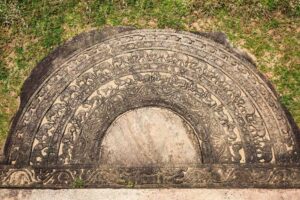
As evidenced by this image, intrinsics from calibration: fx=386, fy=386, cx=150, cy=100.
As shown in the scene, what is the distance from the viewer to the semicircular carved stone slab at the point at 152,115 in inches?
189

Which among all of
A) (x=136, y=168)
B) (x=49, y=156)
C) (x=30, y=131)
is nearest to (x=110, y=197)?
(x=136, y=168)

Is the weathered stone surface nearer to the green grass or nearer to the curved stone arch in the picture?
the curved stone arch

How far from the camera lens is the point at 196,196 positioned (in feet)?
15.3

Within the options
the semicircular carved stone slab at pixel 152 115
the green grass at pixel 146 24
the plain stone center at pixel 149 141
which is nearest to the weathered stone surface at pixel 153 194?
the semicircular carved stone slab at pixel 152 115

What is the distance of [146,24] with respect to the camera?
229 inches

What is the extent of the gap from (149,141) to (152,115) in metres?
0.37

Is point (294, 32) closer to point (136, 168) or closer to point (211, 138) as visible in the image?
point (211, 138)

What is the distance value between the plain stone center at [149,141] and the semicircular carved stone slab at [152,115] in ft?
0.04

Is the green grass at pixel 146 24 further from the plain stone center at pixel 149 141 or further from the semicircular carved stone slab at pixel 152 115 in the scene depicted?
the plain stone center at pixel 149 141

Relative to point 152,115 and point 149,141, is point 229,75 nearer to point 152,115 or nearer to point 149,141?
point 152,115

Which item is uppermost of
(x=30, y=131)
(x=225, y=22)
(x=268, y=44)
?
(x=225, y=22)

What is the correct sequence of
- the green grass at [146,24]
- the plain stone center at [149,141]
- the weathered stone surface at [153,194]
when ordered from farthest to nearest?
the green grass at [146,24] → the plain stone center at [149,141] → the weathered stone surface at [153,194]

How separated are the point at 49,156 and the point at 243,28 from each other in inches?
130

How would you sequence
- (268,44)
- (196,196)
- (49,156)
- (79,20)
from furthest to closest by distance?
(79,20) → (268,44) → (49,156) → (196,196)
